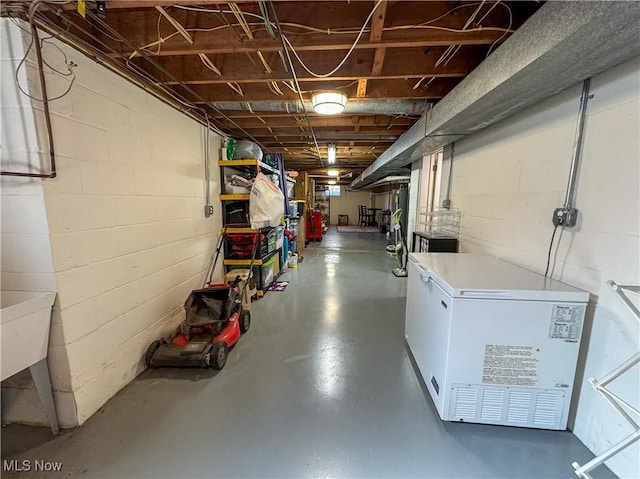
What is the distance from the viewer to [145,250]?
214 cm

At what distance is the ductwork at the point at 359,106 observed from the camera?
2.72m

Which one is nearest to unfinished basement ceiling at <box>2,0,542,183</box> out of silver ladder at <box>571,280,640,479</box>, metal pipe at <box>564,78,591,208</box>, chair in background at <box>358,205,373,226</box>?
metal pipe at <box>564,78,591,208</box>

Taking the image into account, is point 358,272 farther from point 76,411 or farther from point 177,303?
point 76,411

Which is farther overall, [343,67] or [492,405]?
[343,67]

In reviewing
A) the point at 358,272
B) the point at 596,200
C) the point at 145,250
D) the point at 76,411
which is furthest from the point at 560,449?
the point at 358,272

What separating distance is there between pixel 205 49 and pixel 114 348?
2.12 metres

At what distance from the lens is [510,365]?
5.15ft

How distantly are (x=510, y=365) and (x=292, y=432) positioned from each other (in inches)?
53.0

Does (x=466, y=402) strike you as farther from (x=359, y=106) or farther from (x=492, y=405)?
(x=359, y=106)

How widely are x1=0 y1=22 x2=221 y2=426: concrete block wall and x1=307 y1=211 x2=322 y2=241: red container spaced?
258 inches

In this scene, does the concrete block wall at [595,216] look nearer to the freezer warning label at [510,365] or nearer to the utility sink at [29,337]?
the freezer warning label at [510,365]

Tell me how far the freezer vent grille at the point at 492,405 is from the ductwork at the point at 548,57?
71.6 inches

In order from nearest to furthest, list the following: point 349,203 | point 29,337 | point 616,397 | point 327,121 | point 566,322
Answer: point 616,397
point 29,337
point 566,322
point 327,121
point 349,203

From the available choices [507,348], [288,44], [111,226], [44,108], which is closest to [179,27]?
[288,44]
